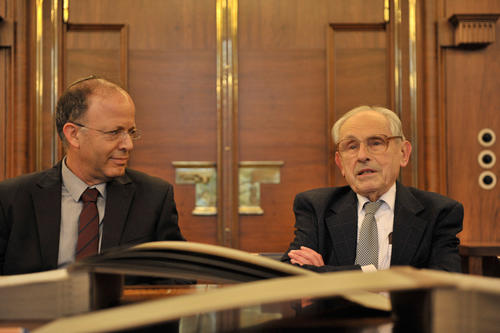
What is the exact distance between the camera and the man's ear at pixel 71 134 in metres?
1.81

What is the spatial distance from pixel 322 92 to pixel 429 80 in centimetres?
67

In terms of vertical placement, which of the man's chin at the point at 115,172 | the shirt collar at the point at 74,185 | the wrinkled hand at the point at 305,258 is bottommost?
the wrinkled hand at the point at 305,258

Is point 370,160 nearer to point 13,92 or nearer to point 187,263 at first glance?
point 187,263

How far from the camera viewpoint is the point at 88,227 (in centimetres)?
162

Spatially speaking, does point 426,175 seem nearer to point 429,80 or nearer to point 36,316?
point 429,80

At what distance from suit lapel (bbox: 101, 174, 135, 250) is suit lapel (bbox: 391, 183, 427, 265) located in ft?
3.07

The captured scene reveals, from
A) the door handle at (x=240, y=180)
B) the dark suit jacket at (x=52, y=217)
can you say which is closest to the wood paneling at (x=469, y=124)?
the door handle at (x=240, y=180)

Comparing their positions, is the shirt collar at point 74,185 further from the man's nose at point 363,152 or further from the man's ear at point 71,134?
the man's nose at point 363,152

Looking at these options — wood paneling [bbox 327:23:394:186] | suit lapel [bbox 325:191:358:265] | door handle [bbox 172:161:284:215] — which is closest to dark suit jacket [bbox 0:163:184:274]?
suit lapel [bbox 325:191:358:265]

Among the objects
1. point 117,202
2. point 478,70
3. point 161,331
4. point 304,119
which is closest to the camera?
point 161,331

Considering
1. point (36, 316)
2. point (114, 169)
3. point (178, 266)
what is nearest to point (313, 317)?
point (178, 266)

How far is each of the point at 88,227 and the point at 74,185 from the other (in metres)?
0.20

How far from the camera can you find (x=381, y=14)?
317 cm

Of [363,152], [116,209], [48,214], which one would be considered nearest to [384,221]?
[363,152]
